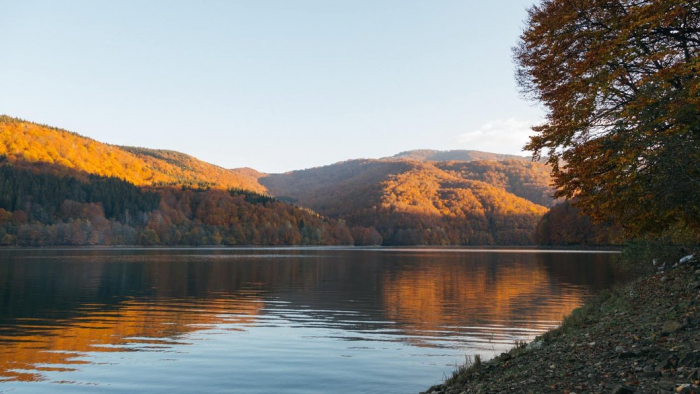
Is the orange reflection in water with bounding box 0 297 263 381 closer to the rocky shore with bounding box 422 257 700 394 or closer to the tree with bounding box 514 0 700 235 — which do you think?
the rocky shore with bounding box 422 257 700 394

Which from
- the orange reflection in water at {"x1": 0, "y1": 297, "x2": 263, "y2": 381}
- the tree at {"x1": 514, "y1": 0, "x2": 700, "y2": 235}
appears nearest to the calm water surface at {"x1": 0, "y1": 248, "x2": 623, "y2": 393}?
the orange reflection in water at {"x1": 0, "y1": 297, "x2": 263, "y2": 381}

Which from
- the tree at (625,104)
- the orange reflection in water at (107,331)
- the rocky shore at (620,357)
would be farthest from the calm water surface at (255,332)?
the tree at (625,104)

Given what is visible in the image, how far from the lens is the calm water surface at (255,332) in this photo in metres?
20.5

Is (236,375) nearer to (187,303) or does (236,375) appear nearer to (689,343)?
(689,343)

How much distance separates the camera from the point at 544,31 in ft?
79.6

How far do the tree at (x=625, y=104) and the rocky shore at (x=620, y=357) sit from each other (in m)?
3.62

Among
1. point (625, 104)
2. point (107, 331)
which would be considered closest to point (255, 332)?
point (107, 331)

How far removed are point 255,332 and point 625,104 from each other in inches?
839

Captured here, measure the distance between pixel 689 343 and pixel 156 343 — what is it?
2318 cm

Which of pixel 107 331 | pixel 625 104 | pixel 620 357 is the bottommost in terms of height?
pixel 107 331

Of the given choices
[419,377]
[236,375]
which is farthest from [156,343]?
[419,377]

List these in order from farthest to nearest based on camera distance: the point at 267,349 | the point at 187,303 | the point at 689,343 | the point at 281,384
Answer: the point at 187,303 → the point at 267,349 → the point at 281,384 → the point at 689,343

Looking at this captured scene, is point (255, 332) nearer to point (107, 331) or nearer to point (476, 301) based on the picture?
point (107, 331)

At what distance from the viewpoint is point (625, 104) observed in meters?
21.3
